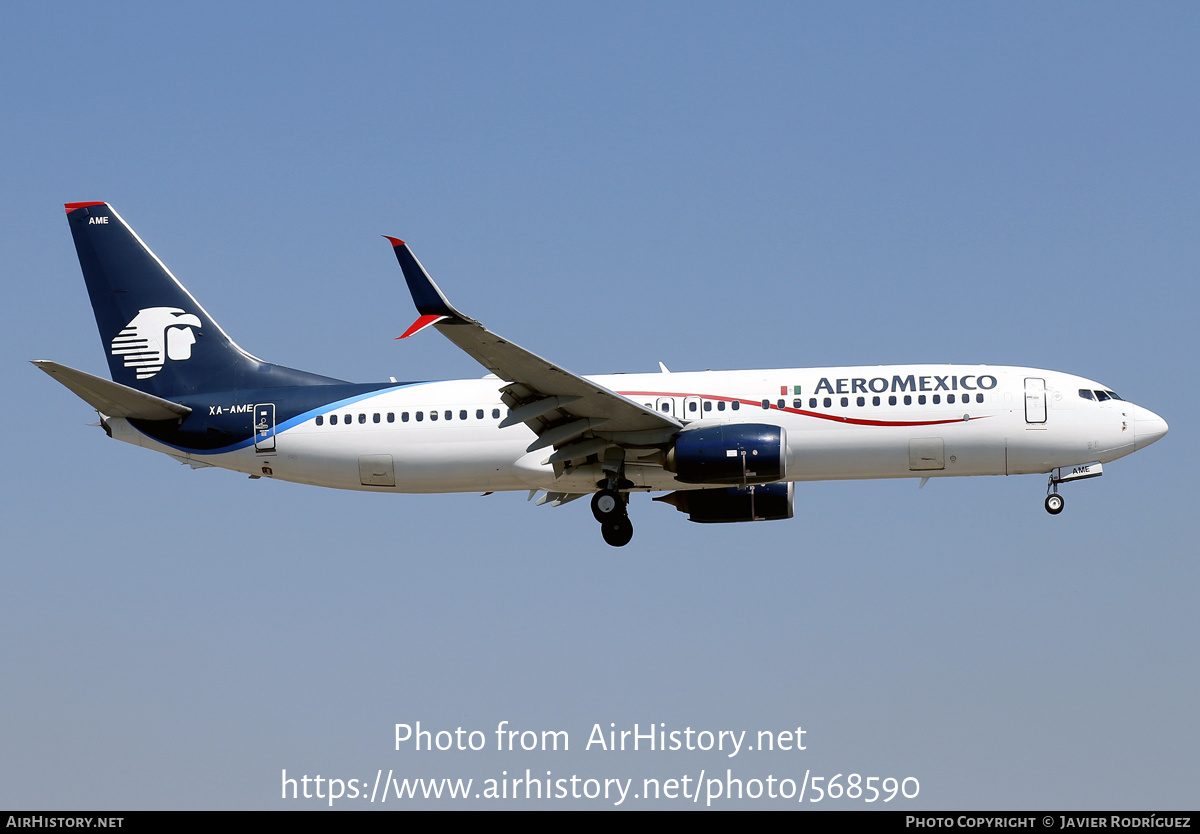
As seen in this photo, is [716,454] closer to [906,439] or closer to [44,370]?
[906,439]

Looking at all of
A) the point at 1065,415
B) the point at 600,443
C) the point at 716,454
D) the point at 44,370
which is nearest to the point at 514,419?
the point at 600,443

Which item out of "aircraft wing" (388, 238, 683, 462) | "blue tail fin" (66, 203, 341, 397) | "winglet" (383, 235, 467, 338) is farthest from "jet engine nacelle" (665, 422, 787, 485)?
"blue tail fin" (66, 203, 341, 397)

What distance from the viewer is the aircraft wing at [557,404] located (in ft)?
103

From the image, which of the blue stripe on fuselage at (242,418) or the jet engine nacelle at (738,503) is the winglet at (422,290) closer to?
the blue stripe on fuselage at (242,418)

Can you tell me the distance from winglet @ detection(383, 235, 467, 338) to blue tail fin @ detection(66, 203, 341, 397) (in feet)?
30.4

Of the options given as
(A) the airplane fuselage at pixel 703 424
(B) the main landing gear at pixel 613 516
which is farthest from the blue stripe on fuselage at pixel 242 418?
(B) the main landing gear at pixel 613 516

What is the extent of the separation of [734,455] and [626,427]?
297cm

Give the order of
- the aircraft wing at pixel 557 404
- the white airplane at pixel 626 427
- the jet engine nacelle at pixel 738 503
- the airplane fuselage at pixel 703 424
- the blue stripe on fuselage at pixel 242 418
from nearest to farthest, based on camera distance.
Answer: the aircraft wing at pixel 557 404 < the white airplane at pixel 626 427 < the airplane fuselage at pixel 703 424 < the blue stripe on fuselage at pixel 242 418 < the jet engine nacelle at pixel 738 503

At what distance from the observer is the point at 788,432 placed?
3481 cm

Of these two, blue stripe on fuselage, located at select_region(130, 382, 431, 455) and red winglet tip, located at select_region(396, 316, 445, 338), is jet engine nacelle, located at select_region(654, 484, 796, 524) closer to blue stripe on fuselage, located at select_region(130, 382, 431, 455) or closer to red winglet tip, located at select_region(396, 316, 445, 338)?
blue stripe on fuselage, located at select_region(130, 382, 431, 455)

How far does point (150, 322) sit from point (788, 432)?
18.4m

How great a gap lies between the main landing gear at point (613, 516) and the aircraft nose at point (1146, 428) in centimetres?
1306

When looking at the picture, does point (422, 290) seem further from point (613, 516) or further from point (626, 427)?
point (613, 516)

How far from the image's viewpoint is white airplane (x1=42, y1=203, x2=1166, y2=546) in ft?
113
